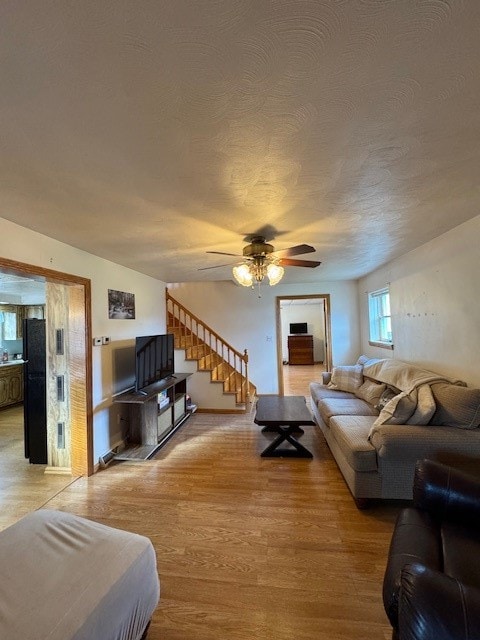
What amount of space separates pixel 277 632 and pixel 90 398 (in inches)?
99.8

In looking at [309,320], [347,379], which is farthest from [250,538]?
[309,320]

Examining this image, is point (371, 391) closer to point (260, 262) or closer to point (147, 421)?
point (260, 262)

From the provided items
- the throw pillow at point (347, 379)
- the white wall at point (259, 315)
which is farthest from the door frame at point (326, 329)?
the throw pillow at point (347, 379)

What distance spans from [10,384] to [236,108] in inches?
259

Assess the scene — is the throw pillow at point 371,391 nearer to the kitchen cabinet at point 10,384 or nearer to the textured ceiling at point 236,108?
the textured ceiling at point 236,108

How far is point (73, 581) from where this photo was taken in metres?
1.14

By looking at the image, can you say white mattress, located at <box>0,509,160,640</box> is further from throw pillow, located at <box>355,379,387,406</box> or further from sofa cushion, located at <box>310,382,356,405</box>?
sofa cushion, located at <box>310,382,356,405</box>

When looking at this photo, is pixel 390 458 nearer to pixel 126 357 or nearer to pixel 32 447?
pixel 126 357

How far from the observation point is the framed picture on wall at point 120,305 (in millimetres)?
3494

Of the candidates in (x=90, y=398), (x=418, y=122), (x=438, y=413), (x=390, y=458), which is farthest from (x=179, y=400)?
(x=418, y=122)

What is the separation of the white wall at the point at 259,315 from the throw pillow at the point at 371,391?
67.4 inches

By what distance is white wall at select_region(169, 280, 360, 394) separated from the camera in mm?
5691

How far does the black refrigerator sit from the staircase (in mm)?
2375

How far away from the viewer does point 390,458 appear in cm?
227
